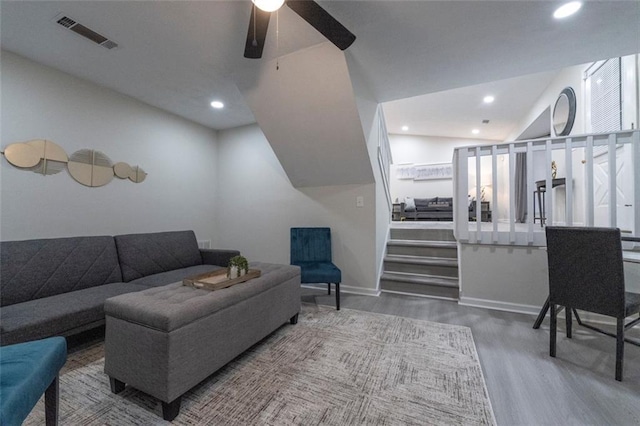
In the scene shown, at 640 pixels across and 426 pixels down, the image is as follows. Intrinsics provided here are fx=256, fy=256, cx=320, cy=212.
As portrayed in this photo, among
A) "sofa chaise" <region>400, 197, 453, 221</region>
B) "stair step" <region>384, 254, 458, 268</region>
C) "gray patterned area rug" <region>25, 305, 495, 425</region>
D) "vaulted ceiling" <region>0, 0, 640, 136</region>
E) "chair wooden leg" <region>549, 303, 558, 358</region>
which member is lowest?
"gray patterned area rug" <region>25, 305, 495, 425</region>

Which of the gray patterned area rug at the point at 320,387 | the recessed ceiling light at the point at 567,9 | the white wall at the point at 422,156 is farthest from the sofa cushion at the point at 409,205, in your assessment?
the recessed ceiling light at the point at 567,9

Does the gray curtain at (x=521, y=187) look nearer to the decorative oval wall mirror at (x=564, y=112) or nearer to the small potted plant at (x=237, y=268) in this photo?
the decorative oval wall mirror at (x=564, y=112)

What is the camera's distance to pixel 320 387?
1.61 meters

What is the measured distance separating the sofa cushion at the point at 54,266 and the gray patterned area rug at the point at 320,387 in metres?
0.65

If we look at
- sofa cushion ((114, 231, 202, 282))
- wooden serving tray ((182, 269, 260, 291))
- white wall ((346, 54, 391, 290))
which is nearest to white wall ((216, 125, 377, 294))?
white wall ((346, 54, 391, 290))

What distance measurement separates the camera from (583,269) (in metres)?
1.84

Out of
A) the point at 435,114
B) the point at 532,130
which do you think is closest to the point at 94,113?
the point at 435,114

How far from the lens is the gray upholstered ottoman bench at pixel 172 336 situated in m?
1.33

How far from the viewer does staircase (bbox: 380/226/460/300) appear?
3260 mm

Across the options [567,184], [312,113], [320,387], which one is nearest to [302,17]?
[312,113]

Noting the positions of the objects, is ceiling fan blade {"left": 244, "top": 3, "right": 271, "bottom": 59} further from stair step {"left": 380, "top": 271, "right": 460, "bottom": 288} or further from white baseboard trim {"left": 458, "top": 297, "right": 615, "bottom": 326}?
white baseboard trim {"left": 458, "top": 297, "right": 615, "bottom": 326}

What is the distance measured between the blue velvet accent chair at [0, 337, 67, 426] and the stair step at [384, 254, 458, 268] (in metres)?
3.36

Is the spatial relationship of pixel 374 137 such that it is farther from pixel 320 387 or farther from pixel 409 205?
pixel 409 205

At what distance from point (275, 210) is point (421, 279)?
2.36 meters
